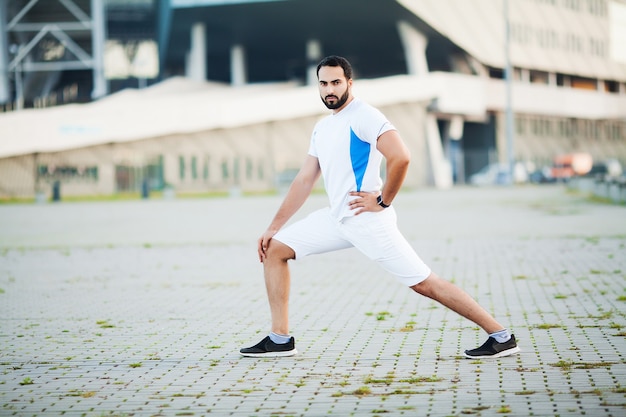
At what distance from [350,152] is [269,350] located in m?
1.39

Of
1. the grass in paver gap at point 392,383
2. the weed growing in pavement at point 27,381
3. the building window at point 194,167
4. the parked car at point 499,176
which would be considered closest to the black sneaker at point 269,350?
the grass in paver gap at point 392,383

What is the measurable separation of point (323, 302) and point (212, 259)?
5.59 m

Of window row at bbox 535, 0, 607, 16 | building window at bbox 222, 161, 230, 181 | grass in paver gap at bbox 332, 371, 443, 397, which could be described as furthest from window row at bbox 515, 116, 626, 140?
grass in paver gap at bbox 332, 371, 443, 397

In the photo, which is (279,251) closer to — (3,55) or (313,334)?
(313,334)

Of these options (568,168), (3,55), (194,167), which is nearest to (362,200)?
(194,167)

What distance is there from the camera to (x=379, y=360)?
644 cm

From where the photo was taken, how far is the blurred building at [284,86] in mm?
53844

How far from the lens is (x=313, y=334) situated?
775cm

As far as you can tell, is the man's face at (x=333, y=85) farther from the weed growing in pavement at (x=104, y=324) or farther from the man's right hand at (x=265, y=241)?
the weed growing in pavement at (x=104, y=324)

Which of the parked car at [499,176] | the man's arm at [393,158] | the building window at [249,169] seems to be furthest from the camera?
the parked car at [499,176]

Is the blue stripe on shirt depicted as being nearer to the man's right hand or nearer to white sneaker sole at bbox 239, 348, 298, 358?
the man's right hand

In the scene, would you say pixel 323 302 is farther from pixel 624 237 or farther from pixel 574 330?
pixel 624 237

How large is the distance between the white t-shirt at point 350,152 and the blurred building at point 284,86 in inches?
1850

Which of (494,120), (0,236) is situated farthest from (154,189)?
(0,236)
